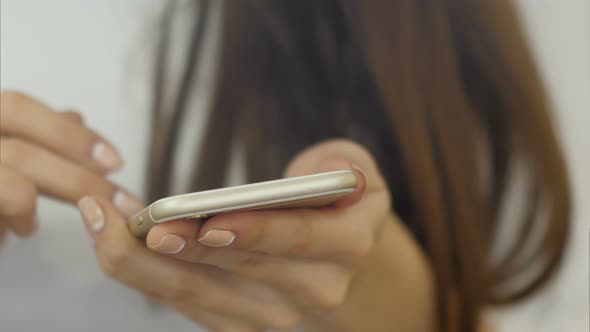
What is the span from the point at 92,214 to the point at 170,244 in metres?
0.08

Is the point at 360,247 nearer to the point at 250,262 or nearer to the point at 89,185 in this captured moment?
the point at 250,262

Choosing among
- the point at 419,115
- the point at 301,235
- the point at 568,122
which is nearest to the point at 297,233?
the point at 301,235

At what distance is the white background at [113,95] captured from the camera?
0.42 m

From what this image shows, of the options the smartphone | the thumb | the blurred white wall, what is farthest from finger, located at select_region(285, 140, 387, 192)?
the blurred white wall

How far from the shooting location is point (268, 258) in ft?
1.00

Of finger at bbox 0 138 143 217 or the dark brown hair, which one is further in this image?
the dark brown hair

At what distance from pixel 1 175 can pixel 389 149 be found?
413 millimetres

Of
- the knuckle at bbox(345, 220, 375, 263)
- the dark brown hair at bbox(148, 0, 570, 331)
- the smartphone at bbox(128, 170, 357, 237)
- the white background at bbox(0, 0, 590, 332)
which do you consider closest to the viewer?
the smartphone at bbox(128, 170, 357, 237)

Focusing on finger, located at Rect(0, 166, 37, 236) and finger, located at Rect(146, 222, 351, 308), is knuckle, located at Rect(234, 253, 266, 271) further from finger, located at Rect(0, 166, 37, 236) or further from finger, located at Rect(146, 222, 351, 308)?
finger, located at Rect(0, 166, 37, 236)

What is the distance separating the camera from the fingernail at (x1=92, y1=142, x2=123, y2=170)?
38cm

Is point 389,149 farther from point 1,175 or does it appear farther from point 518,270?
point 1,175

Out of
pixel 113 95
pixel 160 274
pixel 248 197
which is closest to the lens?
pixel 248 197

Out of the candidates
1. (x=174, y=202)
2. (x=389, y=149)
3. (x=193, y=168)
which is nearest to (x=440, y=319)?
(x=389, y=149)

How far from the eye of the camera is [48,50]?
1.41 ft
